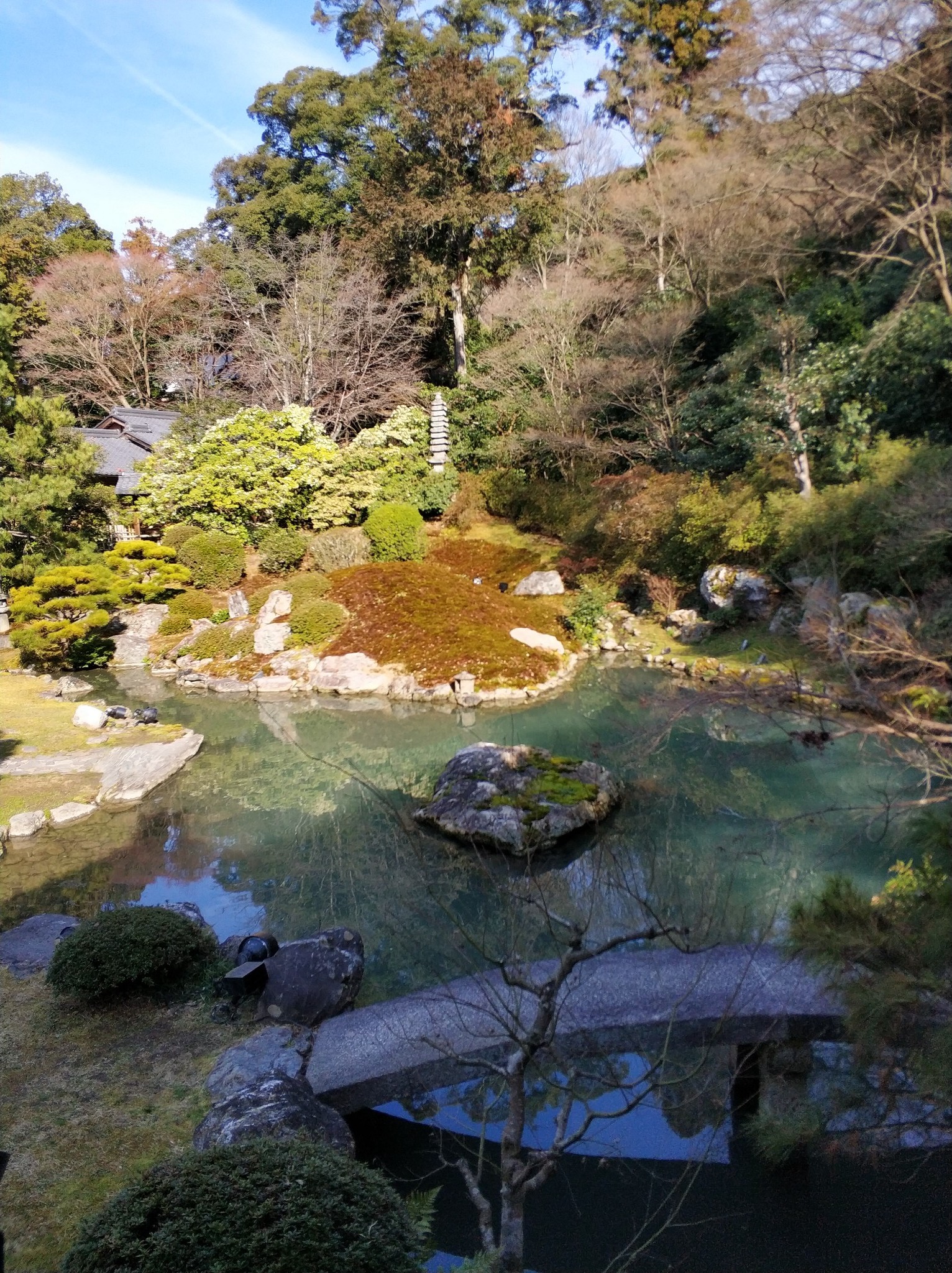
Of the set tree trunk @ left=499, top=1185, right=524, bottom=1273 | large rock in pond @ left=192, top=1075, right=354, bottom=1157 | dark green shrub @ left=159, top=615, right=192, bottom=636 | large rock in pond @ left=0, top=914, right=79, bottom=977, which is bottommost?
large rock in pond @ left=0, top=914, right=79, bottom=977

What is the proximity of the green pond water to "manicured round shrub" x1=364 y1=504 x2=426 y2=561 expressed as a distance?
5428mm

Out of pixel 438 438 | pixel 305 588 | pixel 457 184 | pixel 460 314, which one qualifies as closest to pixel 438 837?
pixel 305 588

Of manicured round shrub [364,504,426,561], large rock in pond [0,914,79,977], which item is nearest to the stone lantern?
manicured round shrub [364,504,426,561]

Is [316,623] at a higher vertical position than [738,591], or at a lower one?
lower

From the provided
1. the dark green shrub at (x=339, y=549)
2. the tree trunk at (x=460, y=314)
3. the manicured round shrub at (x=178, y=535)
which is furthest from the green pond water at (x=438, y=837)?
the tree trunk at (x=460, y=314)

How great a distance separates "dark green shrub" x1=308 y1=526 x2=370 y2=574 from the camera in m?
→ 15.0

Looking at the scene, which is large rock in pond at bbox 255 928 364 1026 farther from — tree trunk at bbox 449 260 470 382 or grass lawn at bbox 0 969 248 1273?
tree trunk at bbox 449 260 470 382

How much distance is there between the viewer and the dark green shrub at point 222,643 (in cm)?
1275

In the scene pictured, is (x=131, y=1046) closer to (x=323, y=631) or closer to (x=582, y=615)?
(x=323, y=631)

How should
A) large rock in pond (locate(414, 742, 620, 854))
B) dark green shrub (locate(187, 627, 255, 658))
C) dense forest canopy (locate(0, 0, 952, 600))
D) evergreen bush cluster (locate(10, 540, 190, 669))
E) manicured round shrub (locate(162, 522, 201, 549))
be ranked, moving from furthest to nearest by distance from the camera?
manicured round shrub (locate(162, 522, 201, 549)) < dark green shrub (locate(187, 627, 255, 658)) < evergreen bush cluster (locate(10, 540, 190, 669)) < dense forest canopy (locate(0, 0, 952, 600)) < large rock in pond (locate(414, 742, 620, 854))

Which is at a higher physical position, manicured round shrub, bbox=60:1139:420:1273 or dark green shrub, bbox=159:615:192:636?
manicured round shrub, bbox=60:1139:420:1273

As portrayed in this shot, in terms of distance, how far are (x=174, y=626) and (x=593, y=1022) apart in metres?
11.6

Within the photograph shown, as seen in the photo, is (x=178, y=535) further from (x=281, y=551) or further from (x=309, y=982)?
(x=309, y=982)

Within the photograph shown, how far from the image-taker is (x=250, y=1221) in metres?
2.26
